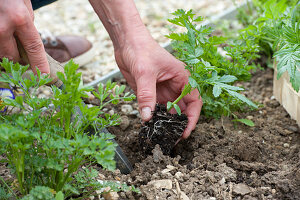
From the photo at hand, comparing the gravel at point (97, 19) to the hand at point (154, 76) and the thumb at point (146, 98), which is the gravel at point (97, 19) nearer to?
the hand at point (154, 76)

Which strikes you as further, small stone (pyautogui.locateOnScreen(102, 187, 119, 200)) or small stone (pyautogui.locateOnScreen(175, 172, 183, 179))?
small stone (pyautogui.locateOnScreen(175, 172, 183, 179))

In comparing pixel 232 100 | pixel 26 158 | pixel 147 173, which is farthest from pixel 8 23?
pixel 232 100

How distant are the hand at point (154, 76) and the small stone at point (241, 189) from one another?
424 millimetres

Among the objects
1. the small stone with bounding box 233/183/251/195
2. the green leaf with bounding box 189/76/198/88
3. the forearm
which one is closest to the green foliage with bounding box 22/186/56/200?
the green leaf with bounding box 189/76/198/88

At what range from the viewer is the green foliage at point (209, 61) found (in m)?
1.95

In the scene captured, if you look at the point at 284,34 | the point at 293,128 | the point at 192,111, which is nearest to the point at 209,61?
the point at 192,111

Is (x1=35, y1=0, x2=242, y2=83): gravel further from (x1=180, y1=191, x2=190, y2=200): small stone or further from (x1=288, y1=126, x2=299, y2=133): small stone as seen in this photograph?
(x1=180, y1=191, x2=190, y2=200): small stone

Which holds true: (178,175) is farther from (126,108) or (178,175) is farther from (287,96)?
(287,96)

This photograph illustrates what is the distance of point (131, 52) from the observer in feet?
7.78

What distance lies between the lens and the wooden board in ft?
7.97

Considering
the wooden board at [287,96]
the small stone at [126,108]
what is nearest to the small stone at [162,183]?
the small stone at [126,108]

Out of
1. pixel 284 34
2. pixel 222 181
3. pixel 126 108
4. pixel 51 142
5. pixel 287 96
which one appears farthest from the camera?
pixel 126 108

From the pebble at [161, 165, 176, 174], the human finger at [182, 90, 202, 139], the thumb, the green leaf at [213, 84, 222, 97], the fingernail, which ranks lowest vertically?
the pebble at [161, 165, 176, 174]

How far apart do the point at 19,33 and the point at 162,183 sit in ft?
3.39
